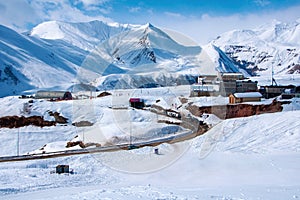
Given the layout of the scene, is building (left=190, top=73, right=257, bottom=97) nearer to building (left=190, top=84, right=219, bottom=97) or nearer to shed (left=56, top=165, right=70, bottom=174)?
building (left=190, top=84, right=219, bottom=97)

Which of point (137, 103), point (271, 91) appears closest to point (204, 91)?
point (137, 103)

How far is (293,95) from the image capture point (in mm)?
33188

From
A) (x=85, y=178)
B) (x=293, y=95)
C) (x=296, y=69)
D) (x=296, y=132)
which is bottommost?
(x=85, y=178)

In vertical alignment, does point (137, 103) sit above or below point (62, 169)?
above

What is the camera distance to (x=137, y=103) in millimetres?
34156

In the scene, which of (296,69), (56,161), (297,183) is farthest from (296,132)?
(296,69)

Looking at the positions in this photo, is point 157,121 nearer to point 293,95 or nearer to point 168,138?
point 168,138

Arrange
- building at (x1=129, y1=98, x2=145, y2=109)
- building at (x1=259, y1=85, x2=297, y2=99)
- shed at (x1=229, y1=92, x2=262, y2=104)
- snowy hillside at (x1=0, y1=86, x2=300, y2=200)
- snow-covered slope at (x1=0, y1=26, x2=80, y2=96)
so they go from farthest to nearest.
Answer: snow-covered slope at (x1=0, y1=26, x2=80, y2=96), building at (x1=259, y1=85, x2=297, y2=99), building at (x1=129, y1=98, x2=145, y2=109), shed at (x1=229, y1=92, x2=262, y2=104), snowy hillside at (x1=0, y1=86, x2=300, y2=200)

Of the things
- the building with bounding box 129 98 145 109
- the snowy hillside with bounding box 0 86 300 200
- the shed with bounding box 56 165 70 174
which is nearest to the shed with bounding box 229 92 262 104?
the building with bounding box 129 98 145 109

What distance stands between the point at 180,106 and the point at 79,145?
491 inches

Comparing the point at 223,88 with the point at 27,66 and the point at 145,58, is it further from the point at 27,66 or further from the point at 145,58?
the point at 27,66

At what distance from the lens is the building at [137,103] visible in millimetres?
33612

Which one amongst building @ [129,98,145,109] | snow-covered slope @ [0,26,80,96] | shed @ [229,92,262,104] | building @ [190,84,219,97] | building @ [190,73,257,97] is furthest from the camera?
snow-covered slope @ [0,26,80,96]

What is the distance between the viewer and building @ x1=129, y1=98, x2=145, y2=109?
A: 33.6 m
